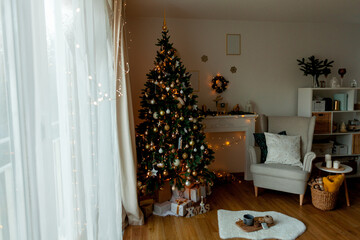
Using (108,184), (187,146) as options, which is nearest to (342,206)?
(187,146)

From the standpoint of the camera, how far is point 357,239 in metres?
2.60

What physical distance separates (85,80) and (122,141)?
1.45m

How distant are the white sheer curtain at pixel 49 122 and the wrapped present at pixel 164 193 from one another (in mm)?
1542

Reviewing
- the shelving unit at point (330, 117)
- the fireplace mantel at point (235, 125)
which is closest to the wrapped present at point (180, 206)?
the fireplace mantel at point (235, 125)

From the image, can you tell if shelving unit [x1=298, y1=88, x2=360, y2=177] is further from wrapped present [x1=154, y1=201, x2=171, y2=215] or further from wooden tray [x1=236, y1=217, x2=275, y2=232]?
wrapped present [x1=154, y1=201, x2=171, y2=215]

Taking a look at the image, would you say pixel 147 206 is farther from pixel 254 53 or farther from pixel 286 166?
pixel 254 53

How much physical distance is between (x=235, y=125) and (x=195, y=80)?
982 millimetres

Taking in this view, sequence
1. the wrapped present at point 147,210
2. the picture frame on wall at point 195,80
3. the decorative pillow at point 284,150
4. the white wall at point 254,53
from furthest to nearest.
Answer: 1. the picture frame on wall at point 195,80
2. the white wall at point 254,53
3. the decorative pillow at point 284,150
4. the wrapped present at point 147,210

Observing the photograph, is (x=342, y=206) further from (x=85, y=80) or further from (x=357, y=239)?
(x=85, y=80)

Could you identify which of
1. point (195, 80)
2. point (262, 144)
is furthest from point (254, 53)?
point (262, 144)

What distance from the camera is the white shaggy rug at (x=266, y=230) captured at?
2.67 meters

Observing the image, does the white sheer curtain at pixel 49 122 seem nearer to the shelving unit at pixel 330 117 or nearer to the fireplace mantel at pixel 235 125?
the fireplace mantel at pixel 235 125

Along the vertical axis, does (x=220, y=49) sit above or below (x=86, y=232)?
above

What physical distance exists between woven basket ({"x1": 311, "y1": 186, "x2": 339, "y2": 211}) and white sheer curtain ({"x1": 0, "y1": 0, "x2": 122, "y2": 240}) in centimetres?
268
